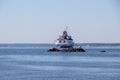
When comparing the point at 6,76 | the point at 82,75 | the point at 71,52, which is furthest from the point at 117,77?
the point at 71,52

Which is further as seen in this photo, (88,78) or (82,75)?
(82,75)

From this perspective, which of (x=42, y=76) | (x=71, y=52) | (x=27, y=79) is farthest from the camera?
(x=71, y=52)

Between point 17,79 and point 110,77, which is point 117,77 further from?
point 17,79

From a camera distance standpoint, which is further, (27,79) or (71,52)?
(71,52)

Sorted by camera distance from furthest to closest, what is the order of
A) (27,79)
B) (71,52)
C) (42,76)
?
1. (71,52)
2. (42,76)
3. (27,79)

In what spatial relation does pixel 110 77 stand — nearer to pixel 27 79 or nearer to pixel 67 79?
pixel 67 79

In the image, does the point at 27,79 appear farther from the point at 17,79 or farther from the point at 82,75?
the point at 82,75

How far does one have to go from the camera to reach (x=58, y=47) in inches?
4882

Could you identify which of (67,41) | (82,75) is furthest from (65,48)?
(82,75)

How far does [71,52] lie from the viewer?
117500mm

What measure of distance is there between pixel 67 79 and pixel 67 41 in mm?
79271

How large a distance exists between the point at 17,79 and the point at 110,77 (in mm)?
9195

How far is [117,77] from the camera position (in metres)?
44.4

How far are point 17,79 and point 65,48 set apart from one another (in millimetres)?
78806
